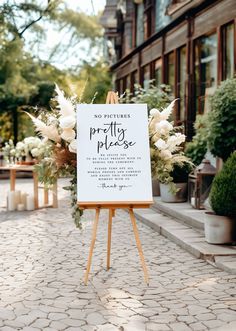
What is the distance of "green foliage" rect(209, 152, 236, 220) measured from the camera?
7344mm

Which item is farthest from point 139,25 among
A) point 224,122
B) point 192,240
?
point 192,240

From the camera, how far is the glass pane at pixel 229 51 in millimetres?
11516

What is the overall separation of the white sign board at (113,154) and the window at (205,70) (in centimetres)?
624

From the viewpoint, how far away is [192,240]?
7980mm

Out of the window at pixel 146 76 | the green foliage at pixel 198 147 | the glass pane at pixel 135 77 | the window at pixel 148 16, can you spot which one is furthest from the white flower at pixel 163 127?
the glass pane at pixel 135 77

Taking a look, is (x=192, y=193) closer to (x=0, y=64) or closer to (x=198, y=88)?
(x=198, y=88)

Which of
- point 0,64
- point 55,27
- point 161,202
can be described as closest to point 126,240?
point 161,202

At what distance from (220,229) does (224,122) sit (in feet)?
8.28

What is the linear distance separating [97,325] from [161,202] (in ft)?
23.7

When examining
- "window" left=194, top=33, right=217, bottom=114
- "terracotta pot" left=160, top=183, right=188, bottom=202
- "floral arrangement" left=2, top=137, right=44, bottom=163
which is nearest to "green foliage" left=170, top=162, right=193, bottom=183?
"terracotta pot" left=160, top=183, right=188, bottom=202

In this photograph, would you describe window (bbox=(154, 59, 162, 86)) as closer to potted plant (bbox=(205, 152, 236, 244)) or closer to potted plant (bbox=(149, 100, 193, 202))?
potted plant (bbox=(205, 152, 236, 244))

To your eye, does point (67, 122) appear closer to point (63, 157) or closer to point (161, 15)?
point (63, 157)

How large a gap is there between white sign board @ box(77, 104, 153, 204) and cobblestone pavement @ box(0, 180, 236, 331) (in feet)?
3.05

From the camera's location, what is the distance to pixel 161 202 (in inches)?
465
